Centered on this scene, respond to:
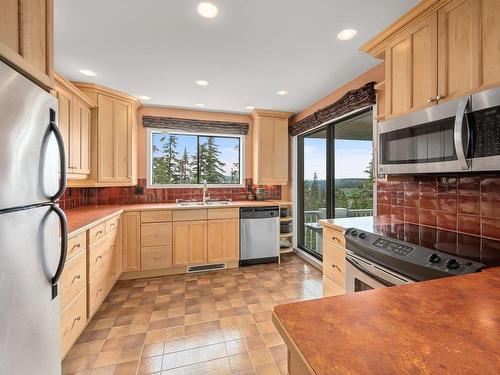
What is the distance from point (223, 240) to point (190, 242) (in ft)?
1.52

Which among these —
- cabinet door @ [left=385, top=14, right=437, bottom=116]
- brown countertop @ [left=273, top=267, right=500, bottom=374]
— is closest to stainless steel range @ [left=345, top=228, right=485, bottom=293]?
brown countertop @ [left=273, top=267, right=500, bottom=374]

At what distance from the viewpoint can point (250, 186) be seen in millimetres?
4195

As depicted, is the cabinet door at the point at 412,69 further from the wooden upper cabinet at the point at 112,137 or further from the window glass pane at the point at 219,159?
the wooden upper cabinet at the point at 112,137

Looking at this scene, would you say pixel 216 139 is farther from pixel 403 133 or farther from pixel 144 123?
pixel 403 133

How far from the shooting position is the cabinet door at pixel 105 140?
Answer: 9.61 ft

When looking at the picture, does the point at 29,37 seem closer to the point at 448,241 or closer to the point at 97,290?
the point at 97,290

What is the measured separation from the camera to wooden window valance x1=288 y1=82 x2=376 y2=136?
235 centimetres

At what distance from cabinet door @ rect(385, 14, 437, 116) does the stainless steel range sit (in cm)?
95

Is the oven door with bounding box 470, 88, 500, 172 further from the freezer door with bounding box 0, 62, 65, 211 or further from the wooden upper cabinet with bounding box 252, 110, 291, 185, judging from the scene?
the wooden upper cabinet with bounding box 252, 110, 291, 185

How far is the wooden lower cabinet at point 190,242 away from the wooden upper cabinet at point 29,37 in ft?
7.73

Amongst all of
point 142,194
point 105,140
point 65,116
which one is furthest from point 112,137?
point 142,194

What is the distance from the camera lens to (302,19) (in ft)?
5.51

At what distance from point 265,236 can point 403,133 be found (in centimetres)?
239

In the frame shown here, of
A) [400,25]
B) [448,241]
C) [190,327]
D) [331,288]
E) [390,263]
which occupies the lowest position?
[190,327]
